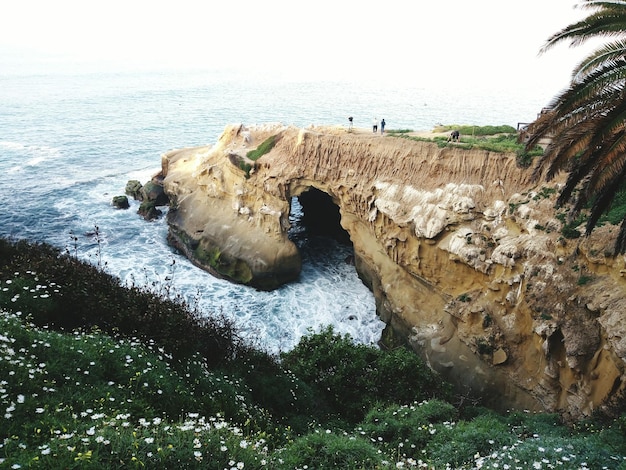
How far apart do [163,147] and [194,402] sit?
52.1 meters

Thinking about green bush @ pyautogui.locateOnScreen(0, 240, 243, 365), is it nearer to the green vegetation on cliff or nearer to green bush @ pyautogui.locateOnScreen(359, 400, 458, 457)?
green bush @ pyautogui.locateOnScreen(359, 400, 458, 457)

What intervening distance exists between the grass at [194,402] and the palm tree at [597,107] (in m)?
6.17

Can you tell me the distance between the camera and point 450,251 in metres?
20.5

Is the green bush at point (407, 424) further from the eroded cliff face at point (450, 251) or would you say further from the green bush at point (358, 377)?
the eroded cliff face at point (450, 251)

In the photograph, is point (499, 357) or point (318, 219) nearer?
point (499, 357)

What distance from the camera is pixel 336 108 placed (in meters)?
74.8

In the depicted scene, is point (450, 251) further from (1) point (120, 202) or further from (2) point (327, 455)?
(1) point (120, 202)

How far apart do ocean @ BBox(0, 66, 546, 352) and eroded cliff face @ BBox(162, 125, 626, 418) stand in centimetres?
220

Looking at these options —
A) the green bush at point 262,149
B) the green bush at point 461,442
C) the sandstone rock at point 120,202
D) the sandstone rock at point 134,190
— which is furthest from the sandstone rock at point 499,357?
the sandstone rock at point 134,190

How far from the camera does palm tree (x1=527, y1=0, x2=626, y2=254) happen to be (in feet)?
33.7

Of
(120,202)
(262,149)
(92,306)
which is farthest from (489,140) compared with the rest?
(120,202)

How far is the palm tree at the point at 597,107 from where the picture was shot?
404 inches

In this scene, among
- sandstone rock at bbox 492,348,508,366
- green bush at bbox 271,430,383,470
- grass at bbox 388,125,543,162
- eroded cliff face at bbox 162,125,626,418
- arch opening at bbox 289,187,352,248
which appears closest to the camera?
green bush at bbox 271,430,383,470

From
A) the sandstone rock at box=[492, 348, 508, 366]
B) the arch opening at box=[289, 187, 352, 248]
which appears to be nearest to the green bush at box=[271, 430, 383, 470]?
the sandstone rock at box=[492, 348, 508, 366]
